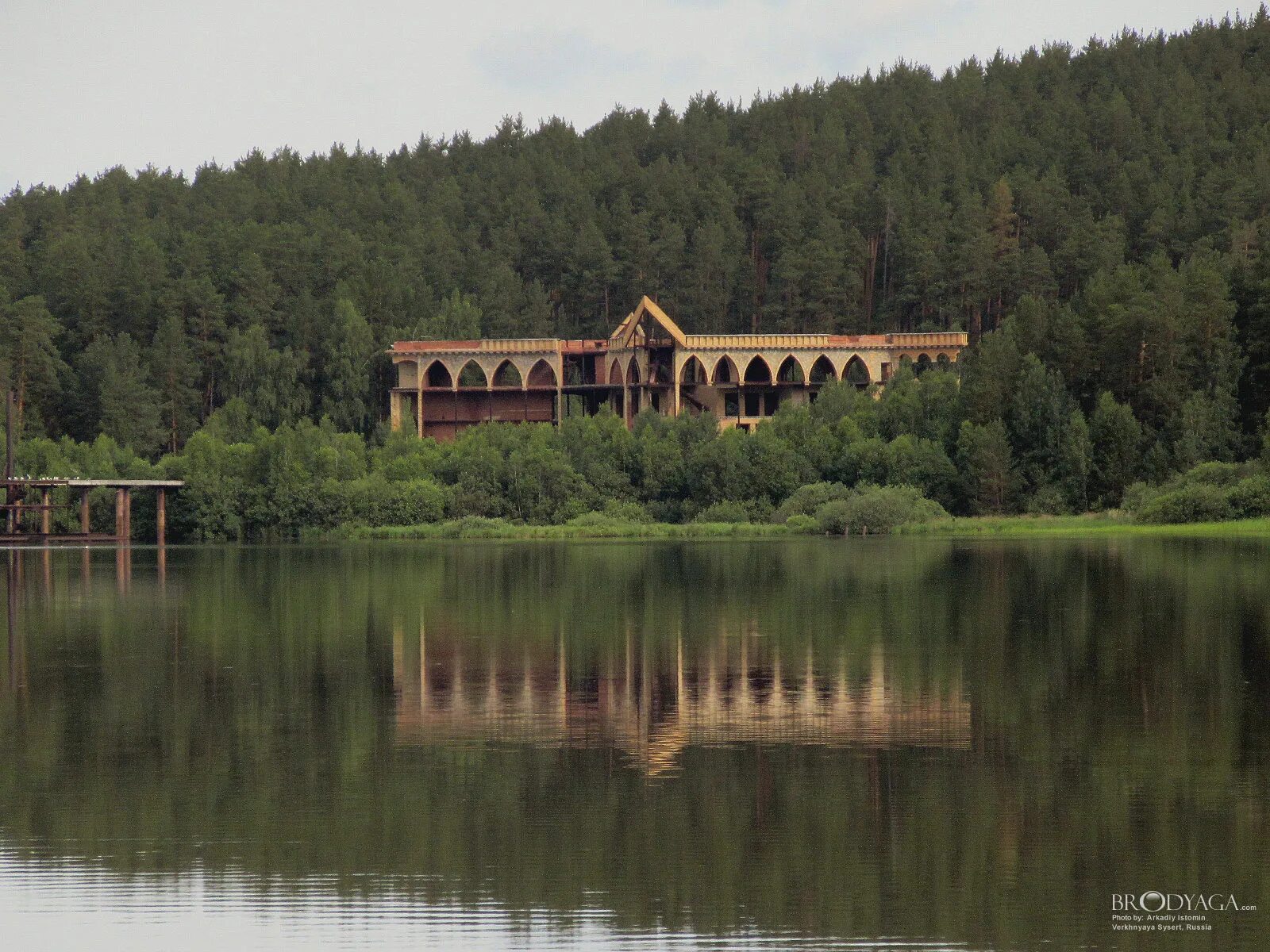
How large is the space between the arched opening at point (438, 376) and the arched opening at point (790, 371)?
49.3ft

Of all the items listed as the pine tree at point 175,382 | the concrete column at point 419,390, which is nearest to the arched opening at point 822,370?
the concrete column at point 419,390

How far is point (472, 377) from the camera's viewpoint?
88.4 meters

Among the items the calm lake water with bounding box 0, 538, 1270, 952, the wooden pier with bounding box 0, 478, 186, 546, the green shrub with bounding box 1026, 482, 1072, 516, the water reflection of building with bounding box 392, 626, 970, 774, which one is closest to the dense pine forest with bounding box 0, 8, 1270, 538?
the green shrub with bounding box 1026, 482, 1072, 516

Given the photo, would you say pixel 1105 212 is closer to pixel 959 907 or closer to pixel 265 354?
pixel 265 354

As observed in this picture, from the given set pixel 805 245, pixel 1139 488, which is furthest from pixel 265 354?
pixel 1139 488

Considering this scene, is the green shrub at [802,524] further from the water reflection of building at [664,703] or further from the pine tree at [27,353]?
the water reflection of building at [664,703]

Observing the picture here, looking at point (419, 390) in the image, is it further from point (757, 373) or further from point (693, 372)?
point (757, 373)

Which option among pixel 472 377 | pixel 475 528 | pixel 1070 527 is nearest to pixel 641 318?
pixel 472 377

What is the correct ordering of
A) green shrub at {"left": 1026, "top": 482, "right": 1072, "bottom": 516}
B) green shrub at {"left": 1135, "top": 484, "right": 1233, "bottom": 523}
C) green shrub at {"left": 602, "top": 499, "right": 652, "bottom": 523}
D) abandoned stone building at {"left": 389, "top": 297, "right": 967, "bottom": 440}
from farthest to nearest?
1. abandoned stone building at {"left": 389, "top": 297, "right": 967, "bottom": 440}
2. green shrub at {"left": 602, "top": 499, "right": 652, "bottom": 523}
3. green shrub at {"left": 1026, "top": 482, "right": 1072, "bottom": 516}
4. green shrub at {"left": 1135, "top": 484, "right": 1233, "bottom": 523}

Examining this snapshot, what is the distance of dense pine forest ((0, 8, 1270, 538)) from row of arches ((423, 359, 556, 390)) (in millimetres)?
2153

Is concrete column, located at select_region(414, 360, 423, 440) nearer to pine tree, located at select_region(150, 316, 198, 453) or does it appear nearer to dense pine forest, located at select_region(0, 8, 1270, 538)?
dense pine forest, located at select_region(0, 8, 1270, 538)

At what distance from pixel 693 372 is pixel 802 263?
10919 millimetres

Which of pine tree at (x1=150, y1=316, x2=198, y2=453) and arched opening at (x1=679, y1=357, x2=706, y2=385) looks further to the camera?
pine tree at (x1=150, y1=316, x2=198, y2=453)

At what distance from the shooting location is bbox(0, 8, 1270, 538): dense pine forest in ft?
218
